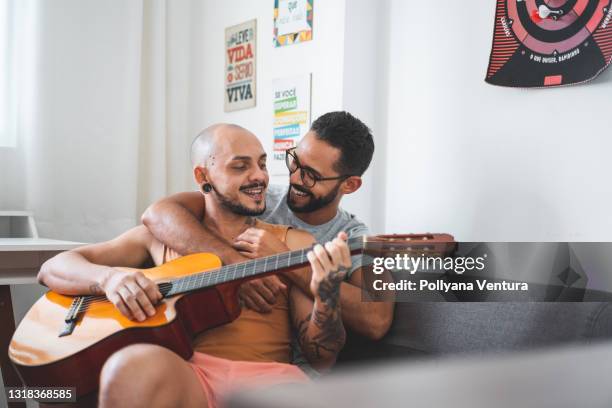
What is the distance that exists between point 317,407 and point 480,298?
1383 mm

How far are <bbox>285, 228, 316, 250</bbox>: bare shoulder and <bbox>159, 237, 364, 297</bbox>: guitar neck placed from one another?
26cm

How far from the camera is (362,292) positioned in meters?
1.50

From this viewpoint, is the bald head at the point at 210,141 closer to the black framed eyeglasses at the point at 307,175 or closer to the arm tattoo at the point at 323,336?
the black framed eyeglasses at the point at 307,175

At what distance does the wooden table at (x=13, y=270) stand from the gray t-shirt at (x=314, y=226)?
2.47 feet

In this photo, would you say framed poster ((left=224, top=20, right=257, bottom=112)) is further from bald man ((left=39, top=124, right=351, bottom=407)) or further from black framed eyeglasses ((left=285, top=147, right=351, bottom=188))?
bald man ((left=39, top=124, right=351, bottom=407))

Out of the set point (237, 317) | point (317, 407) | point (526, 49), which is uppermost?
point (526, 49)

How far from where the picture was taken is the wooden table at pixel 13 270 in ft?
6.65

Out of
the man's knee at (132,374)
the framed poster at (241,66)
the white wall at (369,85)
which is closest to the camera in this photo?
the man's knee at (132,374)

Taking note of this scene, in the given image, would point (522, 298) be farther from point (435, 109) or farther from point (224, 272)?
point (435, 109)

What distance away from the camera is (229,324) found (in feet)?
4.69

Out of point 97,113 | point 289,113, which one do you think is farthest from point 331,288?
point 97,113

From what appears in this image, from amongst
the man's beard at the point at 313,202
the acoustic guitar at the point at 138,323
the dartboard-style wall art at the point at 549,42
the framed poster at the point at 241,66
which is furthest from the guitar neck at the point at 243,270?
the framed poster at the point at 241,66

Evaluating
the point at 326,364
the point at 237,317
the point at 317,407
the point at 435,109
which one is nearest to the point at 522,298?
the point at 326,364

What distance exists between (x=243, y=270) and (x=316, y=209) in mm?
555
